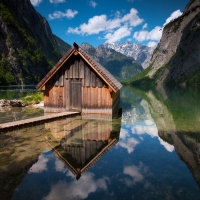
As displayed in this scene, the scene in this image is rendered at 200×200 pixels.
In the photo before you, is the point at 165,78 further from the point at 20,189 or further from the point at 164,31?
the point at 20,189

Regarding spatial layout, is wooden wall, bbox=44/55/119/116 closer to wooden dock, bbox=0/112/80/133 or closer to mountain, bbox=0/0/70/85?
wooden dock, bbox=0/112/80/133

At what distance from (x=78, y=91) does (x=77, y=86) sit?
0.48 m

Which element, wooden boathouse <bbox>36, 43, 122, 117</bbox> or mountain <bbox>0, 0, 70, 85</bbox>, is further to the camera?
mountain <bbox>0, 0, 70, 85</bbox>

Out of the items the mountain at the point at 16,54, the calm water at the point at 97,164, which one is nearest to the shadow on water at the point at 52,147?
the calm water at the point at 97,164

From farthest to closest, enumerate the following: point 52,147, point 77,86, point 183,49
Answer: point 183,49, point 77,86, point 52,147

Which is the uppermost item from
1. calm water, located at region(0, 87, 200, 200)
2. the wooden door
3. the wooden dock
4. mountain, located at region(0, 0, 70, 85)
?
mountain, located at region(0, 0, 70, 85)

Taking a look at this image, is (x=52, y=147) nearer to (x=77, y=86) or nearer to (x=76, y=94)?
(x=76, y=94)

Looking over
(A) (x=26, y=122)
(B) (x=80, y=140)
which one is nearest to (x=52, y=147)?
(B) (x=80, y=140)

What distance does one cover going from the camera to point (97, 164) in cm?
888

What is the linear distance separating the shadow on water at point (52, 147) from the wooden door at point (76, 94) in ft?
10.5

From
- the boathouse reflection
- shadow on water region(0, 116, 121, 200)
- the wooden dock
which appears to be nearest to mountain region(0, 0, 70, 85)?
the wooden dock

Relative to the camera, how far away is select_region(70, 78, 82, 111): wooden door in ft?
63.8

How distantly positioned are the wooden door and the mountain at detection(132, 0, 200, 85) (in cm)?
10060

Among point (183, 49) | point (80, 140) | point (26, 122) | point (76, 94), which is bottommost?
point (80, 140)
